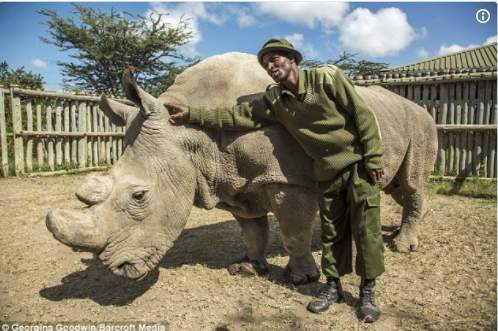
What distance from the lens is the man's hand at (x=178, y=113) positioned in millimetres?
3111

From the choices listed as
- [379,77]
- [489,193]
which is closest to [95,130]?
[379,77]

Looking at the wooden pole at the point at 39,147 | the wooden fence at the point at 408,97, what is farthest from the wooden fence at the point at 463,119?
the wooden pole at the point at 39,147

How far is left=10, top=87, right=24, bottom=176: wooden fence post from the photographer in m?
9.12

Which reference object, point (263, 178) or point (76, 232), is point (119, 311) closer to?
point (76, 232)

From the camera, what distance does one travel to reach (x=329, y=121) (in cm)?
290

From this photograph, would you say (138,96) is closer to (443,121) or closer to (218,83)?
(218,83)

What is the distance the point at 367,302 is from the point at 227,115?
70.9 inches

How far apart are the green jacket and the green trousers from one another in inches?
4.7

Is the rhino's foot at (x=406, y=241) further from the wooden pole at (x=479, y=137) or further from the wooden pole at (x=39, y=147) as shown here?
the wooden pole at (x=39, y=147)

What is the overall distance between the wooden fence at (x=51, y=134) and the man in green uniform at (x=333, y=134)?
261 inches

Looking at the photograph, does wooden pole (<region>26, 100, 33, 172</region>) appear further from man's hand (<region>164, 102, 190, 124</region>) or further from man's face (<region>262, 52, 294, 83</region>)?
man's face (<region>262, 52, 294, 83</region>)

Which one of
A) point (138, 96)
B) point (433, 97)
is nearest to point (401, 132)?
point (138, 96)

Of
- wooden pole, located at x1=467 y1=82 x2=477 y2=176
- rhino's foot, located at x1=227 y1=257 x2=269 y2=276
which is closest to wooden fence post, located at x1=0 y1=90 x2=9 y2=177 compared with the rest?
rhino's foot, located at x1=227 y1=257 x2=269 y2=276

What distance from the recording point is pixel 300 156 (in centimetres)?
322
